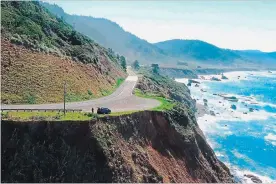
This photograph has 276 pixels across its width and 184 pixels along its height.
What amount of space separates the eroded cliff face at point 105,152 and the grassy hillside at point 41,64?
13.0 metres

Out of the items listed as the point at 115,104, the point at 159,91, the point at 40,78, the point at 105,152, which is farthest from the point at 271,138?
the point at 105,152

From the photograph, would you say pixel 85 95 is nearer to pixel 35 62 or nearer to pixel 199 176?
pixel 35 62

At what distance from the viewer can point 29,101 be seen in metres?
57.0

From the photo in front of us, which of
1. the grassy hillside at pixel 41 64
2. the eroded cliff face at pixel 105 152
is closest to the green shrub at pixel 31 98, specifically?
the grassy hillside at pixel 41 64

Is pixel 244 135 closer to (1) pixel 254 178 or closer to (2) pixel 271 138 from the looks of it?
(2) pixel 271 138

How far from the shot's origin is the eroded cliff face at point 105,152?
42.8 meters

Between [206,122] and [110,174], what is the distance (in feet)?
284

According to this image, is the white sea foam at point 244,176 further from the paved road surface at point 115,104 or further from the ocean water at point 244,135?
the paved road surface at point 115,104

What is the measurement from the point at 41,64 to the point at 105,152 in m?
26.3

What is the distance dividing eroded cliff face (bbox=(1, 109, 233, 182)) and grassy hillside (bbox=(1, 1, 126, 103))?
13.0m

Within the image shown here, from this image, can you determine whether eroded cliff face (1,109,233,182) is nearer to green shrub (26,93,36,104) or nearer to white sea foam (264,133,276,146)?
green shrub (26,93,36,104)

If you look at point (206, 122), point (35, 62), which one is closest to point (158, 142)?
point (35, 62)

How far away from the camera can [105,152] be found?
4622cm

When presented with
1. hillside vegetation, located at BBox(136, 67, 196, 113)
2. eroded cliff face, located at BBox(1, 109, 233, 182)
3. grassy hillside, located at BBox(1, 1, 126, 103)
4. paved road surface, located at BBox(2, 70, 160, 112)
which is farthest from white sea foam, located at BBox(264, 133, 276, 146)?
eroded cliff face, located at BBox(1, 109, 233, 182)
